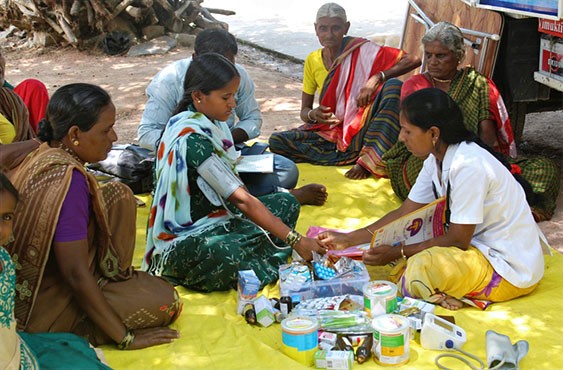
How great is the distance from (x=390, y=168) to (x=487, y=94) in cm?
85

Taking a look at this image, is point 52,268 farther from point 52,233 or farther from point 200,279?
point 200,279

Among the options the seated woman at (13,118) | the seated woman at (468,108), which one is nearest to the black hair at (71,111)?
the seated woman at (13,118)

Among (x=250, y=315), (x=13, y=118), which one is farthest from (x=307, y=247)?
(x=13, y=118)

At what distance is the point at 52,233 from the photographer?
115 inches

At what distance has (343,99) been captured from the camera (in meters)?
6.04

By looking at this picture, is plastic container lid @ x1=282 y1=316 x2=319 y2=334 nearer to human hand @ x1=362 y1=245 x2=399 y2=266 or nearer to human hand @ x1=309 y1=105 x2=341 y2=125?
human hand @ x1=362 y1=245 x2=399 y2=266

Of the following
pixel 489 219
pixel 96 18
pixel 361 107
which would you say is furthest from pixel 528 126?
pixel 96 18

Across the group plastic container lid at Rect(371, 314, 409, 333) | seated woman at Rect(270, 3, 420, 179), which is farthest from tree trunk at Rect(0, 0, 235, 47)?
plastic container lid at Rect(371, 314, 409, 333)

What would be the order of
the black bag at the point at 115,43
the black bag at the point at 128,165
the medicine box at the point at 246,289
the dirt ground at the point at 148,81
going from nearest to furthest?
the medicine box at the point at 246,289 < the black bag at the point at 128,165 < the dirt ground at the point at 148,81 < the black bag at the point at 115,43

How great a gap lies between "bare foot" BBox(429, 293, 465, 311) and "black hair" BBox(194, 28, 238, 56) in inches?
94.4

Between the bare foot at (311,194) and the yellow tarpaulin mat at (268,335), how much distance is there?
117cm

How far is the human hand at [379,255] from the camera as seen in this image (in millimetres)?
3750

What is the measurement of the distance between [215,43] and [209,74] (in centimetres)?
138

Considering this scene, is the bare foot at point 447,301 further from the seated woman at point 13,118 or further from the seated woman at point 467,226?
the seated woman at point 13,118
